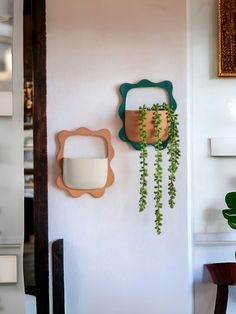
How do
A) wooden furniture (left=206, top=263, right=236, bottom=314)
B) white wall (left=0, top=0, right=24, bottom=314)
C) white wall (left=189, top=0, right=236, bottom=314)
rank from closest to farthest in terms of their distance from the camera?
white wall (left=0, top=0, right=24, bottom=314)
wooden furniture (left=206, top=263, right=236, bottom=314)
white wall (left=189, top=0, right=236, bottom=314)

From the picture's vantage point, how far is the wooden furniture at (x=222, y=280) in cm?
160

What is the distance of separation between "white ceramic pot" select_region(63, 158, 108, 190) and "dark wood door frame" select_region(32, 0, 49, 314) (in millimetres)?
93

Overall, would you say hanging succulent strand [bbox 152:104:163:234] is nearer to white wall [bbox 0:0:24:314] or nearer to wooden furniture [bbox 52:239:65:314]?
wooden furniture [bbox 52:239:65:314]

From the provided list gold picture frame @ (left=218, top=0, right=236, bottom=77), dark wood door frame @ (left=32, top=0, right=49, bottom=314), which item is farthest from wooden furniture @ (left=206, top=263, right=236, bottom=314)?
gold picture frame @ (left=218, top=0, right=236, bottom=77)

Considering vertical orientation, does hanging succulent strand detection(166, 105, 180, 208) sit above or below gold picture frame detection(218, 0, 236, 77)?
below

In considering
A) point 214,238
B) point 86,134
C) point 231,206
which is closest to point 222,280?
point 214,238

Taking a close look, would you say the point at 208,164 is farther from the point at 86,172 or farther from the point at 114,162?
the point at 86,172

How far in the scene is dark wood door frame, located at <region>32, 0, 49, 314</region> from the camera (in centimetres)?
153

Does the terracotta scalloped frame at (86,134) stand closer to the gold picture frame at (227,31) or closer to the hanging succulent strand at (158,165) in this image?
the hanging succulent strand at (158,165)

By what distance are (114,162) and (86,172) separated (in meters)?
0.15

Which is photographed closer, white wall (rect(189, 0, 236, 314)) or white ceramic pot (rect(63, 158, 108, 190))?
white ceramic pot (rect(63, 158, 108, 190))

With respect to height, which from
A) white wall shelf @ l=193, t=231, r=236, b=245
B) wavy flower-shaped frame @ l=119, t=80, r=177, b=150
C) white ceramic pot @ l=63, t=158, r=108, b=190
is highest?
wavy flower-shaped frame @ l=119, t=80, r=177, b=150

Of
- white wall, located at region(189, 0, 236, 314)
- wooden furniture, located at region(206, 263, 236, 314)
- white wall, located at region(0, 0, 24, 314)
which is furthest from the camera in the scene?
white wall, located at region(189, 0, 236, 314)

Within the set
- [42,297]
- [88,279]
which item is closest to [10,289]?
[42,297]
